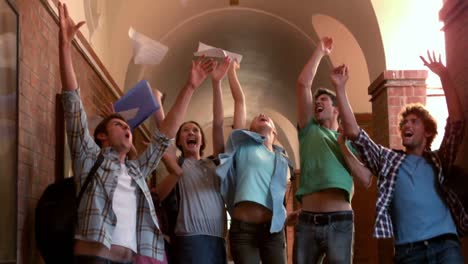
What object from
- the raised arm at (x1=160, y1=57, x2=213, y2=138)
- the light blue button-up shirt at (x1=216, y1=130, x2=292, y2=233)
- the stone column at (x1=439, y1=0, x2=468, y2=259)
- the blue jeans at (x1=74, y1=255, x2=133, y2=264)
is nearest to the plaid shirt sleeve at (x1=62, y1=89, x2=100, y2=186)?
the blue jeans at (x1=74, y1=255, x2=133, y2=264)

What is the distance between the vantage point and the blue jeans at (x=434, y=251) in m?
3.96

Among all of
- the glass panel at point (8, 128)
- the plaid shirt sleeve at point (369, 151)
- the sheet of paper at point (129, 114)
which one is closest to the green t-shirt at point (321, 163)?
the plaid shirt sleeve at point (369, 151)

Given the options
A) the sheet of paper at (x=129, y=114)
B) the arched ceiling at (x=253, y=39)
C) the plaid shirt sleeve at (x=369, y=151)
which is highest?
the arched ceiling at (x=253, y=39)

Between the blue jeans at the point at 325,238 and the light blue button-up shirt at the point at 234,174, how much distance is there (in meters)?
0.28

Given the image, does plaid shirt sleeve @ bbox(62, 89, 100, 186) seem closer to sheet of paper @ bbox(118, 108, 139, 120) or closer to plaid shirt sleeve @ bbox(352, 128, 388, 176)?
sheet of paper @ bbox(118, 108, 139, 120)

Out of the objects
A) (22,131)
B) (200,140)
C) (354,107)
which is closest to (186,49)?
(354,107)

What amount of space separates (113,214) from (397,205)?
1541mm

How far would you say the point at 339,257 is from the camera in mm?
4430

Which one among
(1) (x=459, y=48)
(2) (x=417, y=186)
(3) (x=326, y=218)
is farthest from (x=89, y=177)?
(1) (x=459, y=48)

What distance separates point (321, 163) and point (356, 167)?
277mm

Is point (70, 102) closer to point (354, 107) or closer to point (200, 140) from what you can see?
point (200, 140)

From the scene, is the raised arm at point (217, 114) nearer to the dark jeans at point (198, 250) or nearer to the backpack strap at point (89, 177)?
the dark jeans at point (198, 250)

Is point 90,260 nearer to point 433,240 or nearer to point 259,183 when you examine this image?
point 259,183

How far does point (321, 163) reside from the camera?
4.59 m
